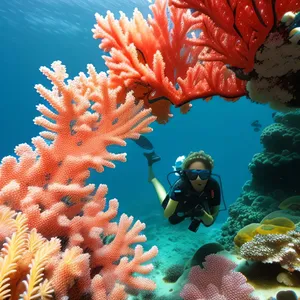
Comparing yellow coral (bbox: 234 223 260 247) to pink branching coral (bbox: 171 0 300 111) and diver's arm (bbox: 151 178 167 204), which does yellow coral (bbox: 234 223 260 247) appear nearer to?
pink branching coral (bbox: 171 0 300 111)

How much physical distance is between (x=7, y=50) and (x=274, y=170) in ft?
170

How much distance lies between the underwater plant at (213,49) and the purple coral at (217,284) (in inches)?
80.0

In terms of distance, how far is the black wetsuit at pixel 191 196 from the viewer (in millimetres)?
4605

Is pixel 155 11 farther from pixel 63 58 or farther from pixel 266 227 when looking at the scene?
pixel 63 58

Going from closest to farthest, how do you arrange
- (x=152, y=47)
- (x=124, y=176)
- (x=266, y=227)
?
(x=266, y=227) → (x=152, y=47) → (x=124, y=176)

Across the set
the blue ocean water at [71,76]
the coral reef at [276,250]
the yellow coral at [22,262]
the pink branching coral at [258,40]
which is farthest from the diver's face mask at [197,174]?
the blue ocean water at [71,76]

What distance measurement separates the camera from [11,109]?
79750mm

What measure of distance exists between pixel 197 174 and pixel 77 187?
2.64 meters

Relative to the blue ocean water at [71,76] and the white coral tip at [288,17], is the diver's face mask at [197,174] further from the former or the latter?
the blue ocean water at [71,76]

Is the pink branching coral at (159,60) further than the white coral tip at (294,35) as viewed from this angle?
Yes

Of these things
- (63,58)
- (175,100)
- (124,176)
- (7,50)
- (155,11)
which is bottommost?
(175,100)

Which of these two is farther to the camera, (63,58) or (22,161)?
(63,58)

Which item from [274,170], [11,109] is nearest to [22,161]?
[274,170]

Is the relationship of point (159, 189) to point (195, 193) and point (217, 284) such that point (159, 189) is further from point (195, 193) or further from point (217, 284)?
point (217, 284)
